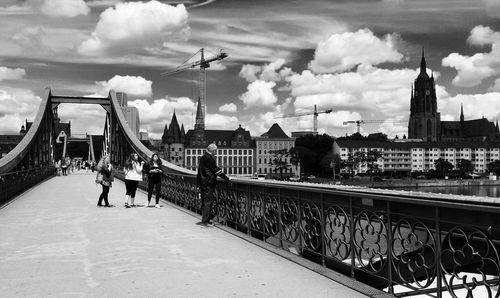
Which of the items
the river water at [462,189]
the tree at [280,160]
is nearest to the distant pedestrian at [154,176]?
the river water at [462,189]

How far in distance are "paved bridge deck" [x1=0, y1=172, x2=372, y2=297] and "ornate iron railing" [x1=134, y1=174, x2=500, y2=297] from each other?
1.33 feet

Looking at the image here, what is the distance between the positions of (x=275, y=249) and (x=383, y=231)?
7.61 ft

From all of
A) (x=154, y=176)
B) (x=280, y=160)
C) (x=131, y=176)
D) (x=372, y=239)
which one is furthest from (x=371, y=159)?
(x=372, y=239)

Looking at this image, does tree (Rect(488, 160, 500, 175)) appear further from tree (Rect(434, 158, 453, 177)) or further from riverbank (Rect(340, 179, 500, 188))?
riverbank (Rect(340, 179, 500, 188))

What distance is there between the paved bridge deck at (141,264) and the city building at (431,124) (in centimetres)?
18030

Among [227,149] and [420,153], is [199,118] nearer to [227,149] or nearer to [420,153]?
[227,149]

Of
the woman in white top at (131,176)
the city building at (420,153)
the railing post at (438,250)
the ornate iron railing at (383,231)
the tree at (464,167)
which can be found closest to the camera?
the ornate iron railing at (383,231)

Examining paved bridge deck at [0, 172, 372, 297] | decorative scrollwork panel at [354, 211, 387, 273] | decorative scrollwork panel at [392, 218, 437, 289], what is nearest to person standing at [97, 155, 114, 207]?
paved bridge deck at [0, 172, 372, 297]

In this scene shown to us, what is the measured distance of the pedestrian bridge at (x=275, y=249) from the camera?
3910 mm

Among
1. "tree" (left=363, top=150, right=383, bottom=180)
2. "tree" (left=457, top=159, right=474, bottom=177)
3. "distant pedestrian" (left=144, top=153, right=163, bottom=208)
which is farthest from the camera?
"tree" (left=457, top=159, right=474, bottom=177)

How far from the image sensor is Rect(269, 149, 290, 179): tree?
131 metres

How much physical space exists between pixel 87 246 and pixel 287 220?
2733 millimetres

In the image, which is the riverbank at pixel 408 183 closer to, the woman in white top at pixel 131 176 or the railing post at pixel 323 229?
the woman in white top at pixel 131 176

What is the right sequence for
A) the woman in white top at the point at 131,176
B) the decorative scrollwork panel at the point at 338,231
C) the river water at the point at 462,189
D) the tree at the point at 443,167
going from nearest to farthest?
the decorative scrollwork panel at the point at 338,231 < the woman in white top at the point at 131,176 < the river water at the point at 462,189 < the tree at the point at 443,167
